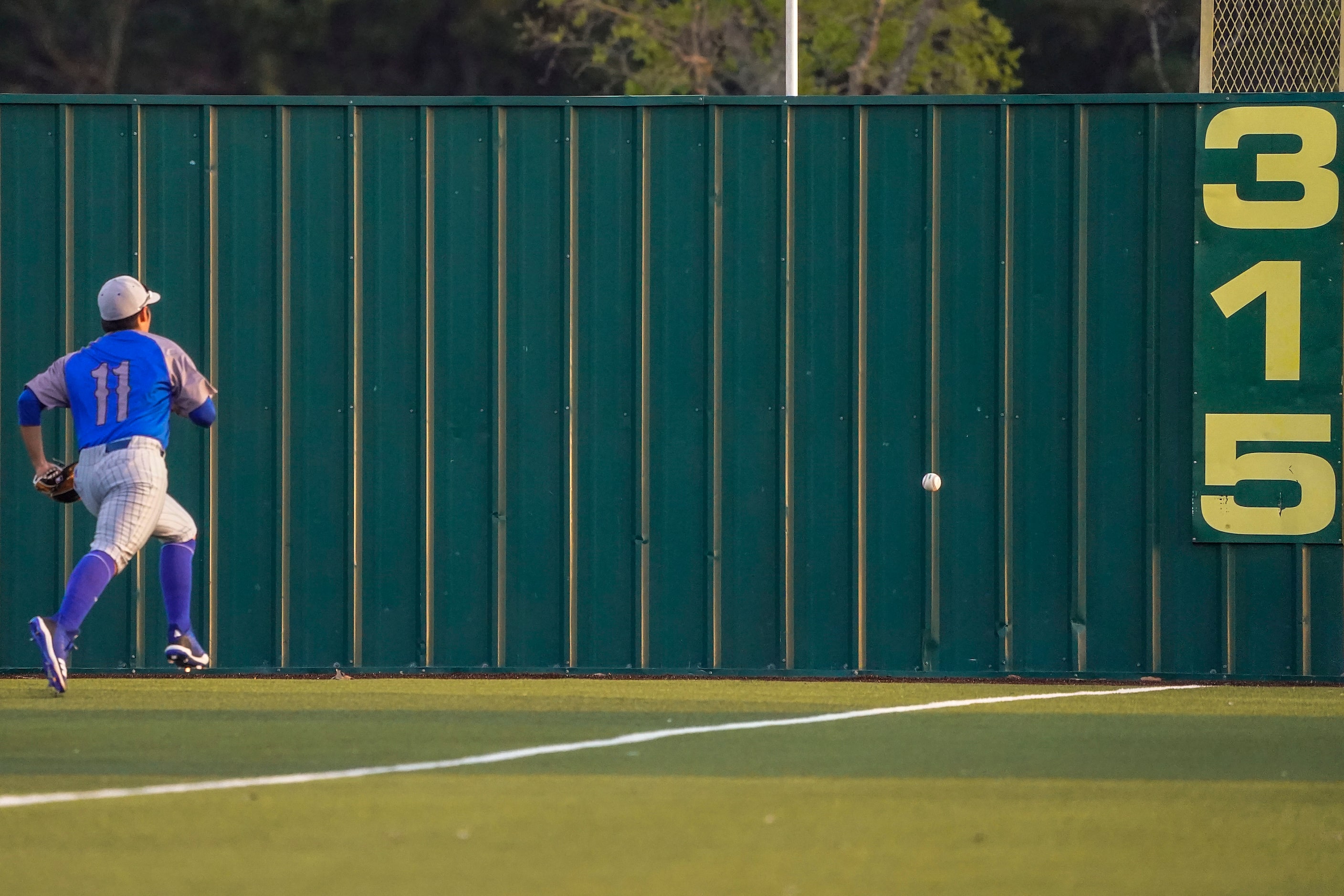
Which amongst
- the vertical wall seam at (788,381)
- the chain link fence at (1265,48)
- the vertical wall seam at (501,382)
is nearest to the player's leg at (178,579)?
the vertical wall seam at (501,382)

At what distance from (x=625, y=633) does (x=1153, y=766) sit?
11.5ft

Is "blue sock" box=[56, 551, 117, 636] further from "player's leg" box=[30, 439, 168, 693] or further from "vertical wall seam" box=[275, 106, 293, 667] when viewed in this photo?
"vertical wall seam" box=[275, 106, 293, 667]

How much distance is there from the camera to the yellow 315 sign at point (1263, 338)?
9.80m

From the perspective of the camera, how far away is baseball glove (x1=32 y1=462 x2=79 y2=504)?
8641mm

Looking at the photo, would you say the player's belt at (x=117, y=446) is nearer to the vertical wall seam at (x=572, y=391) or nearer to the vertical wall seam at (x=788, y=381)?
the vertical wall seam at (x=572, y=391)

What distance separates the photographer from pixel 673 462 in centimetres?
992

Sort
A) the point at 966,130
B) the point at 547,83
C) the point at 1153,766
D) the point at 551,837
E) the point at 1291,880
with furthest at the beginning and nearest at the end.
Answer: the point at 547,83 → the point at 966,130 → the point at 1153,766 → the point at 551,837 → the point at 1291,880

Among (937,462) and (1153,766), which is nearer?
(1153,766)

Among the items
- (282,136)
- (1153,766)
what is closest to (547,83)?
(282,136)

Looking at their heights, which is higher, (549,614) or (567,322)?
(567,322)

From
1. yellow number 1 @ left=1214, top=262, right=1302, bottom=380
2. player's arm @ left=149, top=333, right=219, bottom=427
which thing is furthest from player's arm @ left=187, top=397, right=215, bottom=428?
yellow number 1 @ left=1214, top=262, right=1302, bottom=380

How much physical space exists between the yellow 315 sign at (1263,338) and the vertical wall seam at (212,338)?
193 inches

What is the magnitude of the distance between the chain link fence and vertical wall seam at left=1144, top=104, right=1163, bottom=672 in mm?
760

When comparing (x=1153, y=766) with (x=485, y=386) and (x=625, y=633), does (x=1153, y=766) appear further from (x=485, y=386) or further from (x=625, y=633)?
(x=485, y=386)
